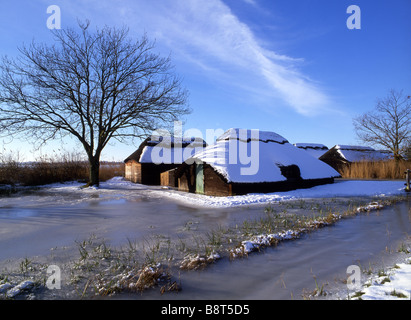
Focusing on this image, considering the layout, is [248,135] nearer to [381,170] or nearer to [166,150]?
[166,150]

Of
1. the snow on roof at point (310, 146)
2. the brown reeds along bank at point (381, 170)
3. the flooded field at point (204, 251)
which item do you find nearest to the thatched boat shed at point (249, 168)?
the flooded field at point (204, 251)

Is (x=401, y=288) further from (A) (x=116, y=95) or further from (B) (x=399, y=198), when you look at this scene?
(A) (x=116, y=95)

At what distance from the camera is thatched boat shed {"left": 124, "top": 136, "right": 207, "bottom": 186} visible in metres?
27.1

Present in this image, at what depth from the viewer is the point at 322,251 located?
489 cm

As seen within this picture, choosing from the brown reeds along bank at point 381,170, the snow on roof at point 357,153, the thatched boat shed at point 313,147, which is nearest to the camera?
the brown reeds along bank at point 381,170

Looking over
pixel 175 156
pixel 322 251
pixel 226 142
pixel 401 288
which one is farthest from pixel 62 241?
pixel 175 156

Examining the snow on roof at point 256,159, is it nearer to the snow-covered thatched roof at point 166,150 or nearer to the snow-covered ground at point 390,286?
the snow-covered ground at point 390,286

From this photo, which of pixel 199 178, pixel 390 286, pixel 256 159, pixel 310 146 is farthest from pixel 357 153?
pixel 390 286

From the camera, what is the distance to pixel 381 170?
2545 centimetres

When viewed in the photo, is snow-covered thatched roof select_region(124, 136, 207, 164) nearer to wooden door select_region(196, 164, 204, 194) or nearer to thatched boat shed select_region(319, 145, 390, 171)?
wooden door select_region(196, 164, 204, 194)

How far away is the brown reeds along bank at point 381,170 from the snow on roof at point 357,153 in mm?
6261

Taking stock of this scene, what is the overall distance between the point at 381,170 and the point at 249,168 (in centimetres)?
1950

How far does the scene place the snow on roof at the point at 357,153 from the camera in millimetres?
34466
